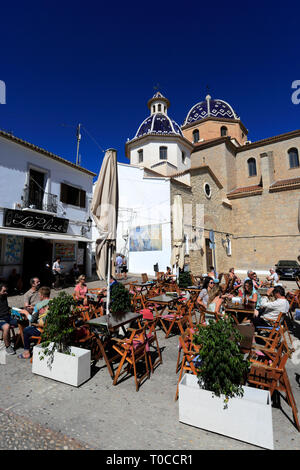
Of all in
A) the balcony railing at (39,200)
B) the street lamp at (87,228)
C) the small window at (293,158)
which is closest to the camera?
the balcony railing at (39,200)

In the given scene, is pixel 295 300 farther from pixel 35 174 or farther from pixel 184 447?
pixel 35 174

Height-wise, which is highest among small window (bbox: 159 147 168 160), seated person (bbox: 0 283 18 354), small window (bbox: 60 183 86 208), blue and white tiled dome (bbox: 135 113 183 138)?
blue and white tiled dome (bbox: 135 113 183 138)

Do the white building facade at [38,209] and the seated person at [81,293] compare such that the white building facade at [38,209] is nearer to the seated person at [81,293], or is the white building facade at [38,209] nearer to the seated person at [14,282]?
the seated person at [14,282]

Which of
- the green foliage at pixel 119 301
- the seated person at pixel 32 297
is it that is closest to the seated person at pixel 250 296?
the green foliage at pixel 119 301

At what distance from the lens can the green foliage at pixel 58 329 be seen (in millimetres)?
3428

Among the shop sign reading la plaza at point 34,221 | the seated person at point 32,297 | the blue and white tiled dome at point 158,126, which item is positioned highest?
the blue and white tiled dome at point 158,126

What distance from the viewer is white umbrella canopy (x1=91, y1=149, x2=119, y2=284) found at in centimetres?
489

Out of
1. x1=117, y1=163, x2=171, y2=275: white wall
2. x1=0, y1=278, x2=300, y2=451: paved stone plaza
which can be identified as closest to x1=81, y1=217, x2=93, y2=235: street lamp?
x1=117, y1=163, x2=171, y2=275: white wall

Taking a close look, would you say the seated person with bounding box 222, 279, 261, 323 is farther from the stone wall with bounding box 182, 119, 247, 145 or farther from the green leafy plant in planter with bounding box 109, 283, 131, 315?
the stone wall with bounding box 182, 119, 247, 145

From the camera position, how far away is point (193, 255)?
1673 centimetres

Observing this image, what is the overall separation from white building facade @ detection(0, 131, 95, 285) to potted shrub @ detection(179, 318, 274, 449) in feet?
30.8

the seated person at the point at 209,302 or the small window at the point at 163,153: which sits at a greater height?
the small window at the point at 163,153

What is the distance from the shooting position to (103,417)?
2590mm

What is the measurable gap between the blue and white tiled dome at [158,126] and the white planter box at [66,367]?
20998 mm
